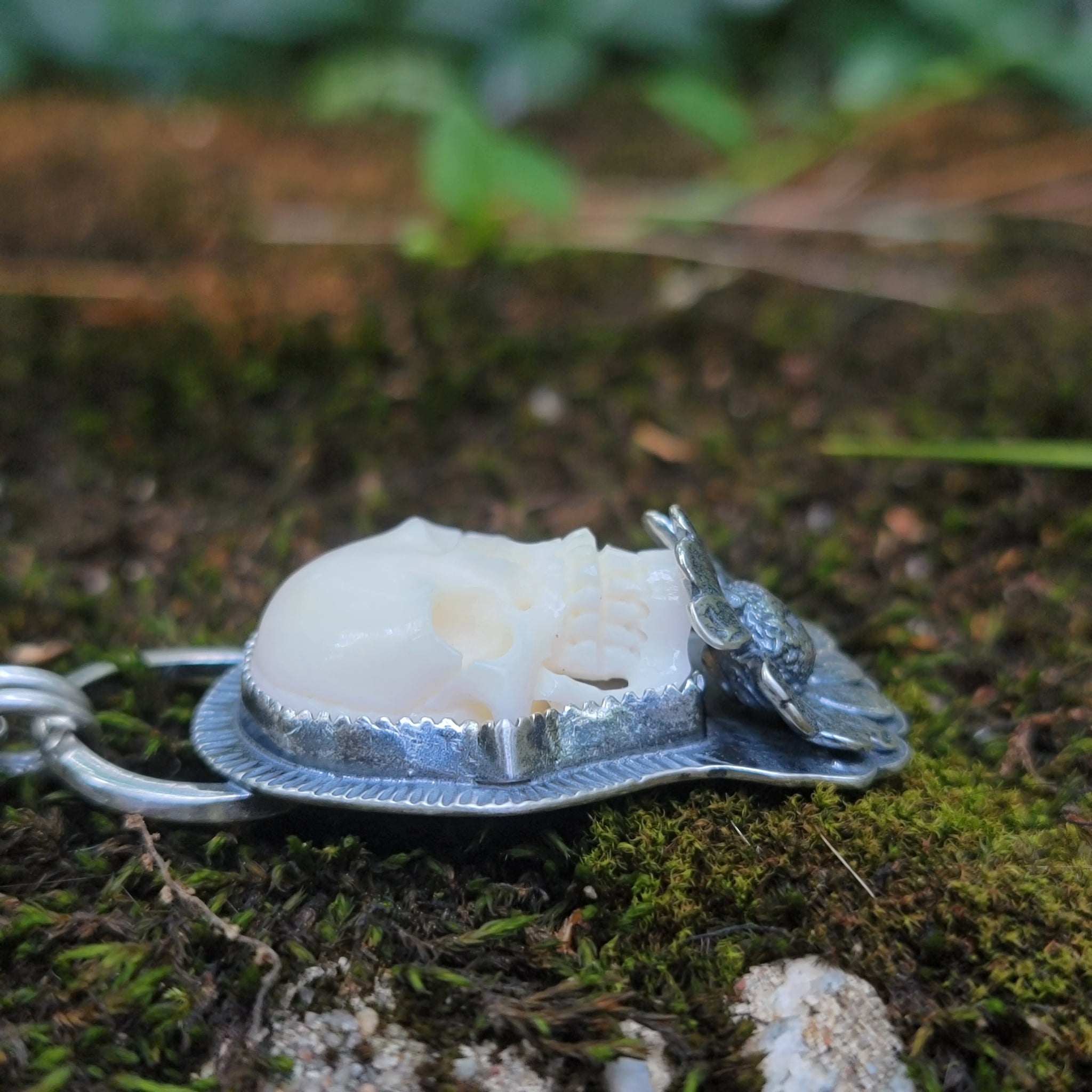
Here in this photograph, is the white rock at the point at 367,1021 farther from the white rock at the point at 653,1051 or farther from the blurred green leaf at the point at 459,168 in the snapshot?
the blurred green leaf at the point at 459,168

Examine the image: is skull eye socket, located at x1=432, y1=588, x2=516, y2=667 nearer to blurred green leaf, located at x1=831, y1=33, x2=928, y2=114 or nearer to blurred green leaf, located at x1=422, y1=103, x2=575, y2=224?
blurred green leaf, located at x1=422, y1=103, x2=575, y2=224

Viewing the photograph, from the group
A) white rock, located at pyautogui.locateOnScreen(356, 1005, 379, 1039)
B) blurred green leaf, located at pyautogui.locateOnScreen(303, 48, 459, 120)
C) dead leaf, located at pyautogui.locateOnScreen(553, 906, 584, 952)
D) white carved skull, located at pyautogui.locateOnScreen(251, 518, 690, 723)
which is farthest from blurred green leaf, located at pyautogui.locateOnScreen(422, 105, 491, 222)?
white rock, located at pyautogui.locateOnScreen(356, 1005, 379, 1039)

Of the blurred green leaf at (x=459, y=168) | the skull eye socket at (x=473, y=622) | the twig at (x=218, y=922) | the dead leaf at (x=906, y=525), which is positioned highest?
the blurred green leaf at (x=459, y=168)

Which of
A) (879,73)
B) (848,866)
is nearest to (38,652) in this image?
(848,866)

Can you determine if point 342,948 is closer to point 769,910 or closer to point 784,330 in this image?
point 769,910

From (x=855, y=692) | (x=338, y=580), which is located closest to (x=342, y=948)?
(x=338, y=580)

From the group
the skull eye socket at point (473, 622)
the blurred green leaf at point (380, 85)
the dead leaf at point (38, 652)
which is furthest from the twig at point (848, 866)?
the blurred green leaf at point (380, 85)

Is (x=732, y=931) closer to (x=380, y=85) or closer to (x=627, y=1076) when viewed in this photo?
(x=627, y=1076)
